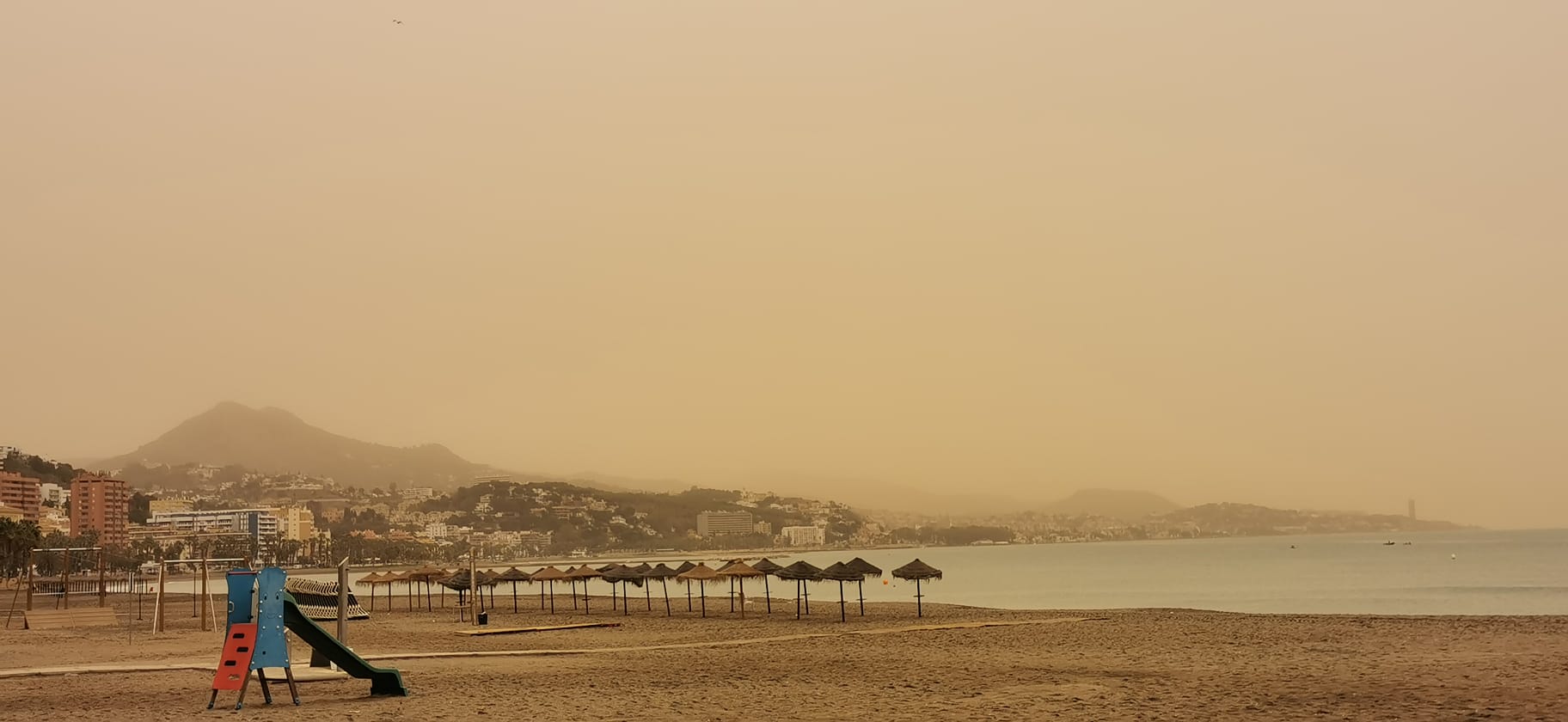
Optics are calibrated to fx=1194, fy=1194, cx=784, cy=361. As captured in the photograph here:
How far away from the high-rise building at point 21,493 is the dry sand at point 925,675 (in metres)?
124

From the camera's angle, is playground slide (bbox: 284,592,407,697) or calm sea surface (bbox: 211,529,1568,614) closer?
playground slide (bbox: 284,592,407,697)

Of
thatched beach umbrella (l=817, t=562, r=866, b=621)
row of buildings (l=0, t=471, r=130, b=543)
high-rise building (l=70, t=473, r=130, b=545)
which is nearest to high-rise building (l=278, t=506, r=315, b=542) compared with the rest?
row of buildings (l=0, t=471, r=130, b=543)

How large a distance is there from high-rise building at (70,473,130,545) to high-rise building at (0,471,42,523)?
531 centimetres

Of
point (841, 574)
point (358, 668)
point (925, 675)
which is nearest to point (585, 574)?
point (841, 574)

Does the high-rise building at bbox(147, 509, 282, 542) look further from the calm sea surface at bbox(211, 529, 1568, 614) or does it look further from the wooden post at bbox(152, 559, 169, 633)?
the wooden post at bbox(152, 559, 169, 633)

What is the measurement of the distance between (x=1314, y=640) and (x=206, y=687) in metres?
18.0

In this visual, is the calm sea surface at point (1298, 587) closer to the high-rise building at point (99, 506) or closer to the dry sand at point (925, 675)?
the dry sand at point (925, 675)

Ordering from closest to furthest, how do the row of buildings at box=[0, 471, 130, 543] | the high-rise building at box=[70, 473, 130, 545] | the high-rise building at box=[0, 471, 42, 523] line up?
the high-rise building at box=[0, 471, 42, 523], the row of buildings at box=[0, 471, 130, 543], the high-rise building at box=[70, 473, 130, 545]

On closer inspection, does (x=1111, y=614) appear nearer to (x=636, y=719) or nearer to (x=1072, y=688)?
(x=1072, y=688)

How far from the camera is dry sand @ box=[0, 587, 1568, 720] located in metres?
12.5

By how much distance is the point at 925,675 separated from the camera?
16422mm

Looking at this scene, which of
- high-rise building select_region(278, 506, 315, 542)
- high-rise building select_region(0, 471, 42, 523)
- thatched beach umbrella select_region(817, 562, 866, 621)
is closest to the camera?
thatched beach umbrella select_region(817, 562, 866, 621)

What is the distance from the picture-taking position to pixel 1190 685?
1442cm

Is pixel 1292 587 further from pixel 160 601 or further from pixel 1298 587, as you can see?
pixel 160 601
